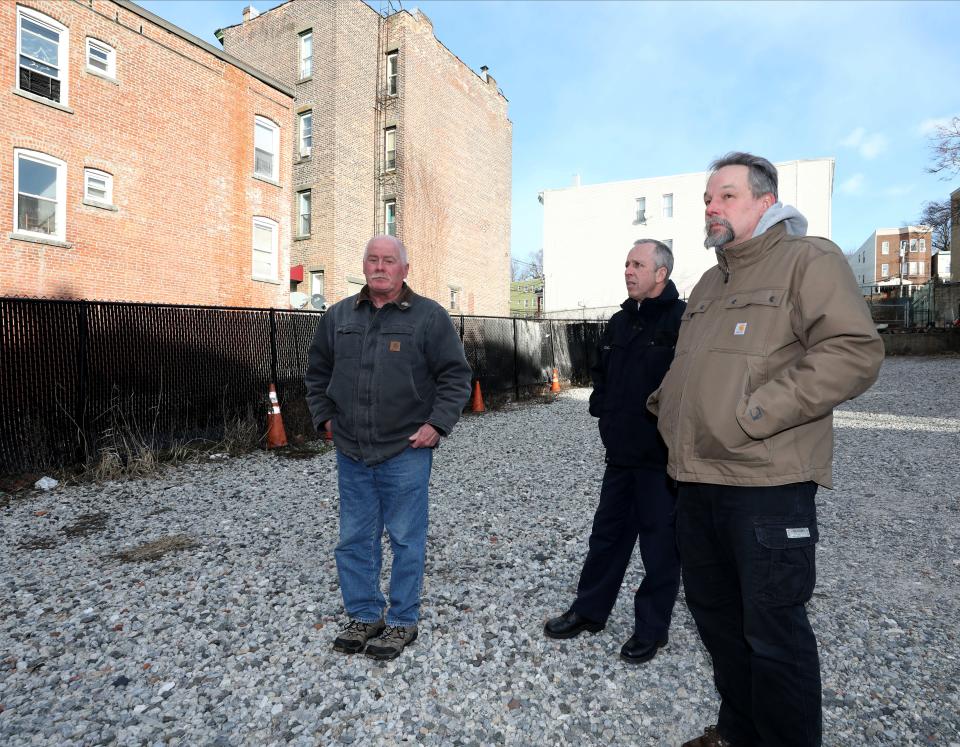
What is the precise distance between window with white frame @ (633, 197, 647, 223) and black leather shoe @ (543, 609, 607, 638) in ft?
123

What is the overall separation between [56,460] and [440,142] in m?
24.0

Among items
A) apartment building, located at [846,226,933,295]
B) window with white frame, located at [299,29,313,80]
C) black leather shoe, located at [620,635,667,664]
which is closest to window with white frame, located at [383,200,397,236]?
window with white frame, located at [299,29,313,80]

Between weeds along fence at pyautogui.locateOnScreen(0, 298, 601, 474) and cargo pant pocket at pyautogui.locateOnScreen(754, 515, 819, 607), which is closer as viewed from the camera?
cargo pant pocket at pyautogui.locateOnScreen(754, 515, 819, 607)

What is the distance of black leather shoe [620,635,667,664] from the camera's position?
2955mm

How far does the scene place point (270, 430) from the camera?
8617 millimetres

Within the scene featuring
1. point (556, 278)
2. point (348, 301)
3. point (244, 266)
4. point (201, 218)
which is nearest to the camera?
point (348, 301)

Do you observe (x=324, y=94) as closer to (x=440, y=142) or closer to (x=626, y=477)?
(x=440, y=142)

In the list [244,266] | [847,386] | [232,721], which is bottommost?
[232,721]

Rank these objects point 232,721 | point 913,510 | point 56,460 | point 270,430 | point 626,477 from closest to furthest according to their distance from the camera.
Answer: point 232,721 → point 626,477 → point 913,510 → point 56,460 → point 270,430

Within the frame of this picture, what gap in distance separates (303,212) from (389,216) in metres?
3.53

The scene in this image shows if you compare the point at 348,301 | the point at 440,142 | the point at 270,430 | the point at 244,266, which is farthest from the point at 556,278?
the point at 348,301

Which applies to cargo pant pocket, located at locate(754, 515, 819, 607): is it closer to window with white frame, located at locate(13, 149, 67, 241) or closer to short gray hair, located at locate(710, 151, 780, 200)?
short gray hair, located at locate(710, 151, 780, 200)

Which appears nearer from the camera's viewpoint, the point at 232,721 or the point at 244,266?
the point at 232,721

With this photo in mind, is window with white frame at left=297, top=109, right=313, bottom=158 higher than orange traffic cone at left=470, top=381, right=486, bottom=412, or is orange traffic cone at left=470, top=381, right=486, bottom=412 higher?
window with white frame at left=297, top=109, right=313, bottom=158
